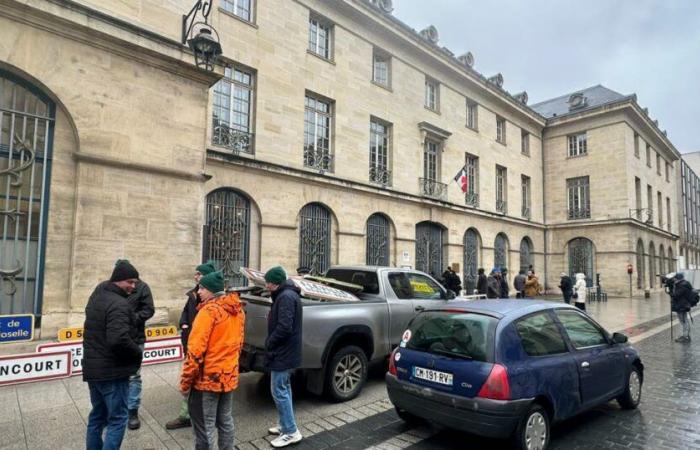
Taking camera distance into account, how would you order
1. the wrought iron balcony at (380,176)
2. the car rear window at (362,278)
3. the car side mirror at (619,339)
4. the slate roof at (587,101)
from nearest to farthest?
the car side mirror at (619,339), the car rear window at (362,278), the wrought iron balcony at (380,176), the slate roof at (587,101)

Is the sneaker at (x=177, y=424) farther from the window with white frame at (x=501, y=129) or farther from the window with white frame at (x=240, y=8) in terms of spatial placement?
the window with white frame at (x=501, y=129)

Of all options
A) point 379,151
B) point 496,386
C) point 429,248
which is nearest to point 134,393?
point 496,386

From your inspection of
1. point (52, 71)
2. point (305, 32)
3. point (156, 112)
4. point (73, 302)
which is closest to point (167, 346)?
point (73, 302)

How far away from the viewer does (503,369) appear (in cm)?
379

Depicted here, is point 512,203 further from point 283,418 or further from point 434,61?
point 283,418

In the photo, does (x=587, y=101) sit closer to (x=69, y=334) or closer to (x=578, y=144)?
(x=578, y=144)

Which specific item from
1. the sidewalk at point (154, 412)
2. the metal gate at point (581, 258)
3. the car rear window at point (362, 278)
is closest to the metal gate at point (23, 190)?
the sidewalk at point (154, 412)

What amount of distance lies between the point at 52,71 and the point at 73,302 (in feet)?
13.5

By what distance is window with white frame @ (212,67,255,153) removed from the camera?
1206cm

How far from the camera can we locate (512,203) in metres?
24.9

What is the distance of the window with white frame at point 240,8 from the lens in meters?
12.5

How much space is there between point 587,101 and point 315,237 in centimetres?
2624

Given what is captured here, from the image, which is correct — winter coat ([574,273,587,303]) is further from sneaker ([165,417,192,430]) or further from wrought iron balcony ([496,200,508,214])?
sneaker ([165,417,192,430])

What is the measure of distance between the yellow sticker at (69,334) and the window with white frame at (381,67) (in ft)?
46.1
